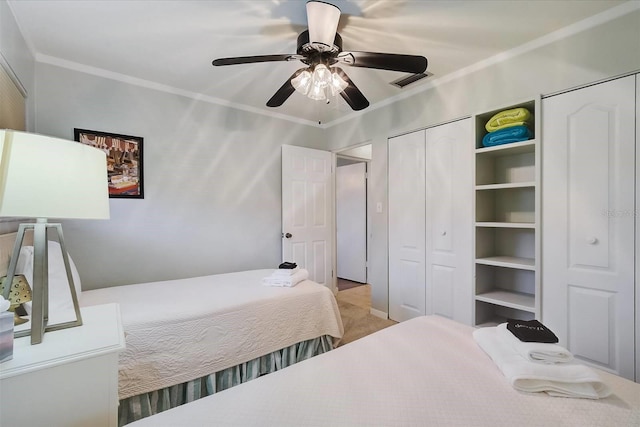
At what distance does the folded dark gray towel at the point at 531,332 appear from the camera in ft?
3.49

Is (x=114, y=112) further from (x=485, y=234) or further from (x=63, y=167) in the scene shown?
(x=485, y=234)

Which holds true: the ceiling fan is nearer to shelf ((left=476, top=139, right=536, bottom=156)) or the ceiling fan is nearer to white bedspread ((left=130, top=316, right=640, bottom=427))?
shelf ((left=476, top=139, right=536, bottom=156))

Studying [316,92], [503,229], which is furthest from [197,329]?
[503,229]

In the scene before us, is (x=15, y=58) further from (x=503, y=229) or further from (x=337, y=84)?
(x=503, y=229)

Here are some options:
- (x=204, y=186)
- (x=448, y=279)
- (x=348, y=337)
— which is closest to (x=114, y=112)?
(x=204, y=186)

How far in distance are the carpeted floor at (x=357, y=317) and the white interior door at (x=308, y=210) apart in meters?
0.39

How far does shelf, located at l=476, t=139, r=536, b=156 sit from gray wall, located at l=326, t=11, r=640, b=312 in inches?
6.3

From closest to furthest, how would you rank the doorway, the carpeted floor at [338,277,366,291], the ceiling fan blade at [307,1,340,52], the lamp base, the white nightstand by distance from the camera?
1. the white nightstand
2. the lamp base
3. the ceiling fan blade at [307,1,340,52]
4. the carpeted floor at [338,277,366,291]
5. the doorway

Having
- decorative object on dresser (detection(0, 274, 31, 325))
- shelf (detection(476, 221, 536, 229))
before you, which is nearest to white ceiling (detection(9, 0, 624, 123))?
shelf (detection(476, 221, 536, 229))

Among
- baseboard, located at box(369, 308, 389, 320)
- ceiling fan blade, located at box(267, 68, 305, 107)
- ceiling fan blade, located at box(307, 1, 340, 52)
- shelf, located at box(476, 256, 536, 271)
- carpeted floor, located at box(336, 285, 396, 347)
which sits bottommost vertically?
carpeted floor, located at box(336, 285, 396, 347)

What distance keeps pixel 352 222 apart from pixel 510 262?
10.1 ft

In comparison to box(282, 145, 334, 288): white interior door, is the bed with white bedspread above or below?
below

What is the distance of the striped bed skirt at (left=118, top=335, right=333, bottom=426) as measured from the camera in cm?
151

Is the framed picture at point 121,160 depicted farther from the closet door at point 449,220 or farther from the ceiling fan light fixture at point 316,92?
the closet door at point 449,220
